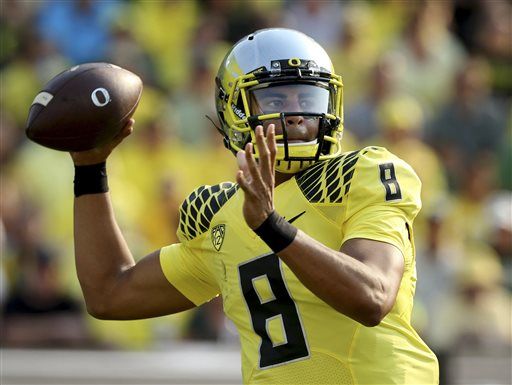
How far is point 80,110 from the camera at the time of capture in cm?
367

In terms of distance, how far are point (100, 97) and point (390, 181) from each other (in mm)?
1049

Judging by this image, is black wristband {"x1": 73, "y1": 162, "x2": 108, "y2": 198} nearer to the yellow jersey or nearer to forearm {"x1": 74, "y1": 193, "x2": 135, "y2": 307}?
forearm {"x1": 74, "y1": 193, "x2": 135, "y2": 307}

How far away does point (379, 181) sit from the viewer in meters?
3.23

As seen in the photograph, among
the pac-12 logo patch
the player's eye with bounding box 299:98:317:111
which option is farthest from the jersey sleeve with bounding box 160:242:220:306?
the player's eye with bounding box 299:98:317:111

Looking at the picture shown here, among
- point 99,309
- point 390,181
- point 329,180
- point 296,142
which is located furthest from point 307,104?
point 99,309

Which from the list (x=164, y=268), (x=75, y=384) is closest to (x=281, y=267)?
(x=164, y=268)

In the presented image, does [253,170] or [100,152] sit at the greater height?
[253,170]

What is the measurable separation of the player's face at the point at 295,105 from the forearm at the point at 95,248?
0.71 metres

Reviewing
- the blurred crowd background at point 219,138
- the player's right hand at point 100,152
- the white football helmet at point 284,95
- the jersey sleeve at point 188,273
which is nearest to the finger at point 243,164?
the white football helmet at point 284,95

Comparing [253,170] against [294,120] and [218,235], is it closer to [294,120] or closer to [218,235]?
[294,120]

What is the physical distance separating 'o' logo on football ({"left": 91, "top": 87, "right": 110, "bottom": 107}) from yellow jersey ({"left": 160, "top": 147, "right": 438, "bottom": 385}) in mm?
634

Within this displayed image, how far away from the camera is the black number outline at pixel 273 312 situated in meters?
3.27

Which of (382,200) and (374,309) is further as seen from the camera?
(382,200)

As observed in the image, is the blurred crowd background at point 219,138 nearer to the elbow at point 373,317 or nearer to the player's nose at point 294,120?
the player's nose at point 294,120
